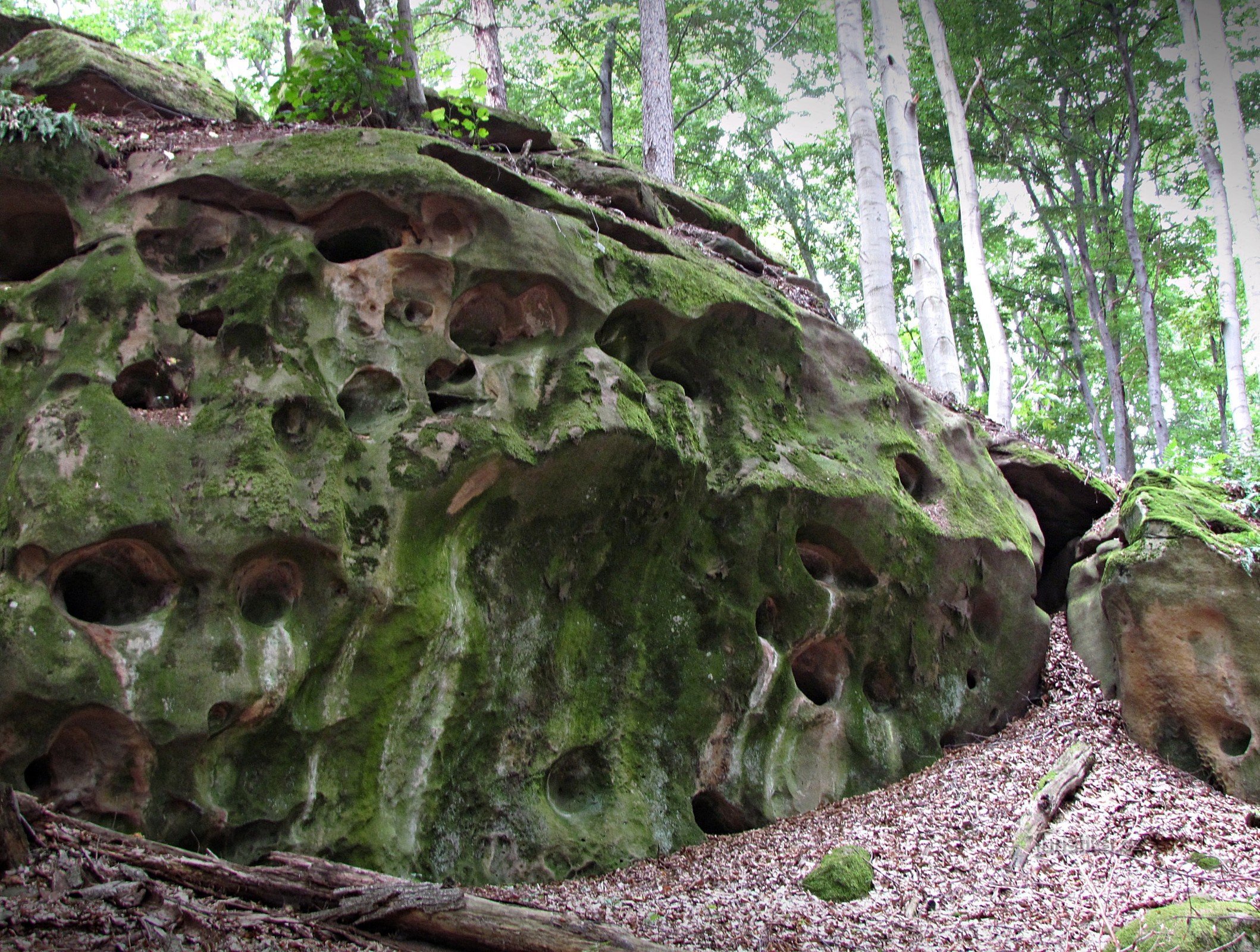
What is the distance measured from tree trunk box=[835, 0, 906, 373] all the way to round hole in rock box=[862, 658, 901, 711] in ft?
20.6

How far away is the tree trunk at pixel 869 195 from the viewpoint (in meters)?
14.0

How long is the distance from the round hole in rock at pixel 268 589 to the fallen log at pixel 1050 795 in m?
5.21

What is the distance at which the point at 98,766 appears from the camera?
4996mm

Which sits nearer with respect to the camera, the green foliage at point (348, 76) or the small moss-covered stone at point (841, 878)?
the small moss-covered stone at point (841, 878)

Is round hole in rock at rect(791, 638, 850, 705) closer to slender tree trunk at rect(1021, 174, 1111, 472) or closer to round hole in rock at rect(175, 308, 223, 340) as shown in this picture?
round hole in rock at rect(175, 308, 223, 340)

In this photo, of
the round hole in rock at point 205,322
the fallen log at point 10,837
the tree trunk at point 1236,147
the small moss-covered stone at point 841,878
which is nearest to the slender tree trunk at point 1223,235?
the tree trunk at point 1236,147

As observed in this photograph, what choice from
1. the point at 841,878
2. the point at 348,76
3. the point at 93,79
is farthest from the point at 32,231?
the point at 841,878

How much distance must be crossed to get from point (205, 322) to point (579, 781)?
4.30 m

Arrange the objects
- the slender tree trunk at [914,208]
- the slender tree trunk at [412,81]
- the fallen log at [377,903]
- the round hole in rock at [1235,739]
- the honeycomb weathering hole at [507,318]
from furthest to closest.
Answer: the slender tree trunk at [914,208] < the slender tree trunk at [412,81] < the round hole in rock at [1235,739] < the honeycomb weathering hole at [507,318] < the fallen log at [377,903]

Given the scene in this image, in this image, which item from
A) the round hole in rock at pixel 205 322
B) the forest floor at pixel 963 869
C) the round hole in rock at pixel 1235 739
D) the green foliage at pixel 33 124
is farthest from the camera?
the round hole in rock at pixel 1235 739

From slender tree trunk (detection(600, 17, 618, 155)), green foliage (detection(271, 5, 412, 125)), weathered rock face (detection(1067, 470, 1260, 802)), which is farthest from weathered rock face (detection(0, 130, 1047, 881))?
slender tree trunk (detection(600, 17, 618, 155))

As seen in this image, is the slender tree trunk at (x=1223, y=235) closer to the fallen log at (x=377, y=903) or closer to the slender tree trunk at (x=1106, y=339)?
the slender tree trunk at (x=1106, y=339)

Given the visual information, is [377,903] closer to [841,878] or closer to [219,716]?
[219,716]

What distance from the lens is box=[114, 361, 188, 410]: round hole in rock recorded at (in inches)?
231
